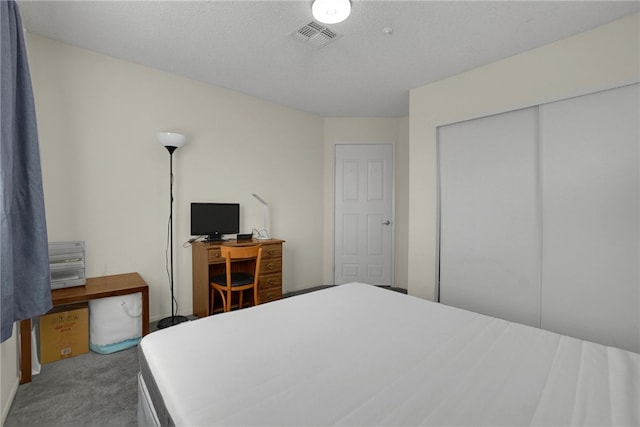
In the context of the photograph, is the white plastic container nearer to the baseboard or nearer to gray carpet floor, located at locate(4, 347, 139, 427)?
gray carpet floor, located at locate(4, 347, 139, 427)

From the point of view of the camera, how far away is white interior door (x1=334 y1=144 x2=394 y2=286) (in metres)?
4.31

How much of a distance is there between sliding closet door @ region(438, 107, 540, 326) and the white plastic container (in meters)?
2.84


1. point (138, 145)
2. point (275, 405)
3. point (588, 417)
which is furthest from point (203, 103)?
point (588, 417)

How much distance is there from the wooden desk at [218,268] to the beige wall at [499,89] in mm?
1510

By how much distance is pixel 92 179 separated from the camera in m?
2.56

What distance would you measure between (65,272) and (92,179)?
0.80 meters

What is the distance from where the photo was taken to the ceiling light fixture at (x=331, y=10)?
1.85 meters

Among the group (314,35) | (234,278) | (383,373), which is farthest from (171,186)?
(383,373)

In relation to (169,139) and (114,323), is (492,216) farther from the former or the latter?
(114,323)

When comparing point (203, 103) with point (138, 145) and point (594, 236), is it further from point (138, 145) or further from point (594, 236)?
point (594, 236)

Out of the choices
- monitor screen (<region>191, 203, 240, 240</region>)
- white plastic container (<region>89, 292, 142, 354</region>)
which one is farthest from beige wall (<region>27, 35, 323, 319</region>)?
white plastic container (<region>89, 292, 142, 354</region>)

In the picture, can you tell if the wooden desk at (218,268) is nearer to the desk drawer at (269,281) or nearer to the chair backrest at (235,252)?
the desk drawer at (269,281)

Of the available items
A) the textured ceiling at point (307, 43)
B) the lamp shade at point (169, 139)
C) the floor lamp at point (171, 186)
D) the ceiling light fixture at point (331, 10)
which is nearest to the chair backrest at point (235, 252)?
the floor lamp at point (171, 186)

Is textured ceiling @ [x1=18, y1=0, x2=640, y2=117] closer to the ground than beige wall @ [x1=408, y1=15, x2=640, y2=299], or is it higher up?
higher up
